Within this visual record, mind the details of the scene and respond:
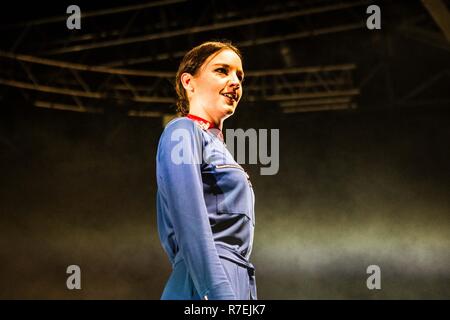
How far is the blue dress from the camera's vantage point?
4.10ft

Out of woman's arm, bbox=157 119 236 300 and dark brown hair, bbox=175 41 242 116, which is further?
dark brown hair, bbox=175 41 242 116

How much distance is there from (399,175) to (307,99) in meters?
1.23

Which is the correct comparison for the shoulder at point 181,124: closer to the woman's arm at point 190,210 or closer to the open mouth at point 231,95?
the woman's arm at point 190,210

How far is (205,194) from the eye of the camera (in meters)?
1.37

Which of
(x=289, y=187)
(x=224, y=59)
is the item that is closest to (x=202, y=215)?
(x=224, y=59)

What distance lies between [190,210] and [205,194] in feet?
0.35

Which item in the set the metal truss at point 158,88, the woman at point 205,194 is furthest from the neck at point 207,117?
the metal truss at point 158,88

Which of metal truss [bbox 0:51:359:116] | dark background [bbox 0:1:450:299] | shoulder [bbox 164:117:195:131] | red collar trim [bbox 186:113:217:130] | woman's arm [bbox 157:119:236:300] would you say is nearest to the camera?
woman's arm [bbox 157:119:236:300]

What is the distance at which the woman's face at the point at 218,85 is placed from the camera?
149 cm

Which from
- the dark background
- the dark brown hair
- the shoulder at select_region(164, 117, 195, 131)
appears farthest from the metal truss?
the shoulder at select_region(164, 117, 195, 131)

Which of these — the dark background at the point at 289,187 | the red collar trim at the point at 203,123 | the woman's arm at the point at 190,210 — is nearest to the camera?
the woman's arm at the point at 190,210

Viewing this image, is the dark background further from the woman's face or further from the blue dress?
the blue dress

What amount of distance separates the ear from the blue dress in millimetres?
160

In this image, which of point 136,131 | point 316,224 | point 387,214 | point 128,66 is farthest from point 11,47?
point 387,214
